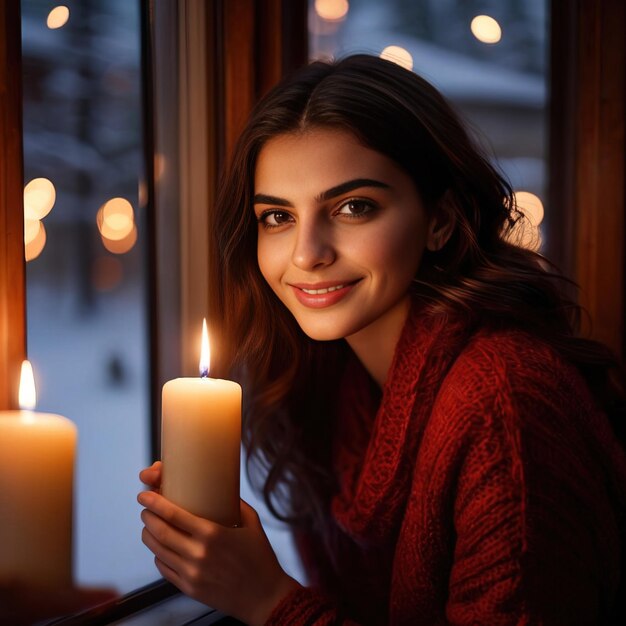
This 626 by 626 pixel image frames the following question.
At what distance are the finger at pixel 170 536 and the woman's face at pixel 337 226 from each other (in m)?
0.35

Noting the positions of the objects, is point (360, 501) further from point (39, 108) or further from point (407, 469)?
point (39, 108)

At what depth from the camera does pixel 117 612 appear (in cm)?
88

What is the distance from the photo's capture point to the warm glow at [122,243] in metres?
0.93

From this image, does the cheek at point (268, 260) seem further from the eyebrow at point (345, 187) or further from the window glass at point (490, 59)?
the window glass at point (490, 59)

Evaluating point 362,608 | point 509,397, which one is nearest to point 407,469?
point 509,397

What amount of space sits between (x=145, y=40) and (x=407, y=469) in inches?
28.0

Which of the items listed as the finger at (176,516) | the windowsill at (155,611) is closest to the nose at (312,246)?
the finger at (176,516)

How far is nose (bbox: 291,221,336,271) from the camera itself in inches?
35.8

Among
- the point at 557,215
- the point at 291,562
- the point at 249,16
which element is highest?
the point at 249,16

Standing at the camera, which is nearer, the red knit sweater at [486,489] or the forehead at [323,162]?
the red knit sweater at [486,489]

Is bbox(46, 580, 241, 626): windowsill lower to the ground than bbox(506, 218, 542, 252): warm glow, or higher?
lower

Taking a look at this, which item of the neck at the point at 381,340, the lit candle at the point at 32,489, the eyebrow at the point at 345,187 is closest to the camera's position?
the lit candle at the point at 32,489

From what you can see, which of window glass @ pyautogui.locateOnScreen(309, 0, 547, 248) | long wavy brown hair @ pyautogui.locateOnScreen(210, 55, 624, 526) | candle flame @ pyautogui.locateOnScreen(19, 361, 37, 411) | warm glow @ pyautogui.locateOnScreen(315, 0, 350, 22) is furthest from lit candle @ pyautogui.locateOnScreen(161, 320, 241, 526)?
window glass @ pyautogui.locateOnScreen(309, 0, 547, 248)

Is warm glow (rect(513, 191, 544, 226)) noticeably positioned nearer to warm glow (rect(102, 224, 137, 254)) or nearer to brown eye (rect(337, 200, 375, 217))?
brown eye (rect(337, 200, 375, 217))
